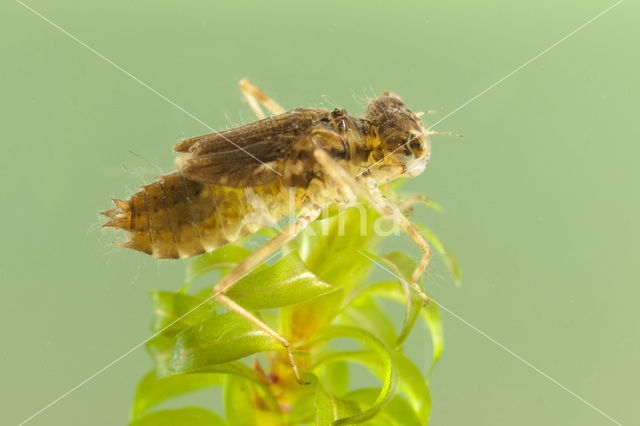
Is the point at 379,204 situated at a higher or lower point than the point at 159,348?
higher

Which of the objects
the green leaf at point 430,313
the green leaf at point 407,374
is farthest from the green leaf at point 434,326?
the green leaf at point 407,374

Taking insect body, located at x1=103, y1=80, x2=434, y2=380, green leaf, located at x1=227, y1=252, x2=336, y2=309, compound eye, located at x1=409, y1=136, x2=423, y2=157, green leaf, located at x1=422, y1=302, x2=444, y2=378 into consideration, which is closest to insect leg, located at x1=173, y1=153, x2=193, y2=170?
insect body, located at x1=103, y1=80, x2=434, y2=380

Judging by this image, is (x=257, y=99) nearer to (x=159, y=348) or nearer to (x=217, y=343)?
(x=159, y=348)

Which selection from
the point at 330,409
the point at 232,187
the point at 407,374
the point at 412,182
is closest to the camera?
the point at 330,409

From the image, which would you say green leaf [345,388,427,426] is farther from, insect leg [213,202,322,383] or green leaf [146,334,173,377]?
green leaf [146,334,173,377]

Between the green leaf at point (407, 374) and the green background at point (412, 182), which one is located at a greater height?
the green background at point (412, 182)

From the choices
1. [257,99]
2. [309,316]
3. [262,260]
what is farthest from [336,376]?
[257,99]

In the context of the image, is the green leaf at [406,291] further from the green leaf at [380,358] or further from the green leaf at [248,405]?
the green leaf at [248,405]
